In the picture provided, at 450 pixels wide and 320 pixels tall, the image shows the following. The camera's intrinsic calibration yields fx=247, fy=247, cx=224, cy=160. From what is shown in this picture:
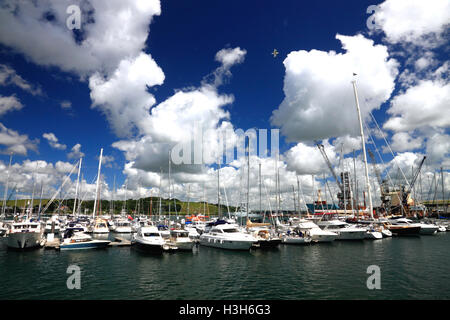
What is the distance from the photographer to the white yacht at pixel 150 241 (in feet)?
145

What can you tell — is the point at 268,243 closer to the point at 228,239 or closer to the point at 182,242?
the point at 228,239

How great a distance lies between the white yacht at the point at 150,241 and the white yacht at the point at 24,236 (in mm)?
20360

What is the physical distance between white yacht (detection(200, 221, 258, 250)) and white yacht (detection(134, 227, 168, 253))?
1212 centimetres

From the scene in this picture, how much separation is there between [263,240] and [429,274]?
2731 centimetres

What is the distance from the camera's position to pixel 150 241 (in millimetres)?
44750

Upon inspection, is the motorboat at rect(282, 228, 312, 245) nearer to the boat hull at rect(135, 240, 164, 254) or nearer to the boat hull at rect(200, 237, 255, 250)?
the boat hull at rect(200, 237, 255, 250)

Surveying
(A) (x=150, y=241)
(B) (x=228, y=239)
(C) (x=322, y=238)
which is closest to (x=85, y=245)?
(A) (x=150, y=241)

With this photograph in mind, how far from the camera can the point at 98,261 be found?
130 ft

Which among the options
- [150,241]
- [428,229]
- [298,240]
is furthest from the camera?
[428,229]

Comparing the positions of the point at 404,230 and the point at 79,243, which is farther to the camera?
the point at 404,230

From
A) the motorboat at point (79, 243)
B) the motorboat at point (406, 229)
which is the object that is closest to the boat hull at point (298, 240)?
the motorboat at point (406, 229)

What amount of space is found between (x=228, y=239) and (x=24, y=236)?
39286 millimetres
